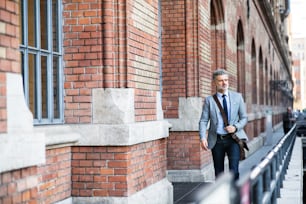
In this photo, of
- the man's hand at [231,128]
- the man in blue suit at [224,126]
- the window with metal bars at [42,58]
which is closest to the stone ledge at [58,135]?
the window with metal bars at [42,58]

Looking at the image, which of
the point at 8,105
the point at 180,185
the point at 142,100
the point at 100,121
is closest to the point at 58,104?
the point at 100,121

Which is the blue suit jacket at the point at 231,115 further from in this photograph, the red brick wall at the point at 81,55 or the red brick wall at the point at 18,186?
the red brick wall at the point at 18,186

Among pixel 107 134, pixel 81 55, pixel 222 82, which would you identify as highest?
pixel 81 55

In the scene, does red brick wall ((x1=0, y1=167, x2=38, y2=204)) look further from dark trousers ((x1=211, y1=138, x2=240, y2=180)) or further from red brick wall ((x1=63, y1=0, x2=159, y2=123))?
dark trousers ((x1=211, y1=138, x2=240, y2=180))

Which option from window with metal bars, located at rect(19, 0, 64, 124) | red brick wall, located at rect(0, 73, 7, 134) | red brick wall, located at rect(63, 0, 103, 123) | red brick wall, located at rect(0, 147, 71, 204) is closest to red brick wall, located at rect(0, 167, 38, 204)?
red brick wall, located at rect(0, 147, 71, 204)

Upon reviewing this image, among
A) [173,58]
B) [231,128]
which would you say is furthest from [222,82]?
[173,58]

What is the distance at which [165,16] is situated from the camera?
434 inches

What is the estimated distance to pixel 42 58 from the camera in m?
6.52

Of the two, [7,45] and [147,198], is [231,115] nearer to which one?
[147,198]

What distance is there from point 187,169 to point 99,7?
191 inches

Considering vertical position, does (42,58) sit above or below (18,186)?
above

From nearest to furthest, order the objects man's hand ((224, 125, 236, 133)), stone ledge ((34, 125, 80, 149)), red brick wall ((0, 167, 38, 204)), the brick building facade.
Answer: red brick wall ((0, 167, 38, 204))
the brick building facade
stone ledge ((34, 125, 80, 149))
man's hand ((224, 125, 236, 133))

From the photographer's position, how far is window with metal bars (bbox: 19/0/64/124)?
6062mm

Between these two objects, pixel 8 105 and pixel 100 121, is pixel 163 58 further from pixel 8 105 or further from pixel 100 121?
pixel 8 105
